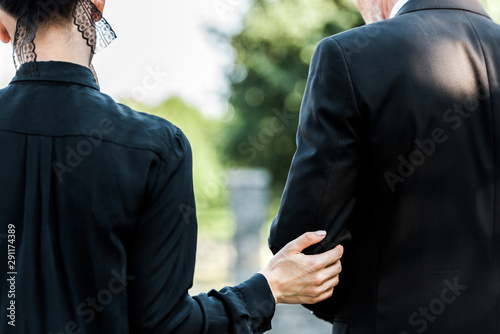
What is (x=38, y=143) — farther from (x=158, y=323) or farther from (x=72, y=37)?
(x=158, y=323)

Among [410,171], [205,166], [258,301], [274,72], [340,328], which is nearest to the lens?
[258,301]

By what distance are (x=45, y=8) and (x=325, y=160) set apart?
3.27 ft

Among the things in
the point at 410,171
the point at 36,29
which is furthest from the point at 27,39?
the point at 410,171

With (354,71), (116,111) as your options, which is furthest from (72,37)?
(354,71)

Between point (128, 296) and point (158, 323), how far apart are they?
108 mm

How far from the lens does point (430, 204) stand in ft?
7.09

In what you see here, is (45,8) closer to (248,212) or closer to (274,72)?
(248,212)

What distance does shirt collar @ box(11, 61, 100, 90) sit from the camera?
5.66 feet

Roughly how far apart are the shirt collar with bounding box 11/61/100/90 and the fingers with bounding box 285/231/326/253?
2.89 feet

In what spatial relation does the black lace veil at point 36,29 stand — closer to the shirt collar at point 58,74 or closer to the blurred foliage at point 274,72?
the shirt collar at point 58,74

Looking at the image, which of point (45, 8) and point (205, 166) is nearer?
point (45, 8)

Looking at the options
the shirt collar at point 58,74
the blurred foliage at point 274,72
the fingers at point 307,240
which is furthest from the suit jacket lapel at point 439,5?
the blurred foliage at point 274,72

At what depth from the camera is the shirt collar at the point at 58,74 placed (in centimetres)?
173

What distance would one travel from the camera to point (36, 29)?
1.69 metres
